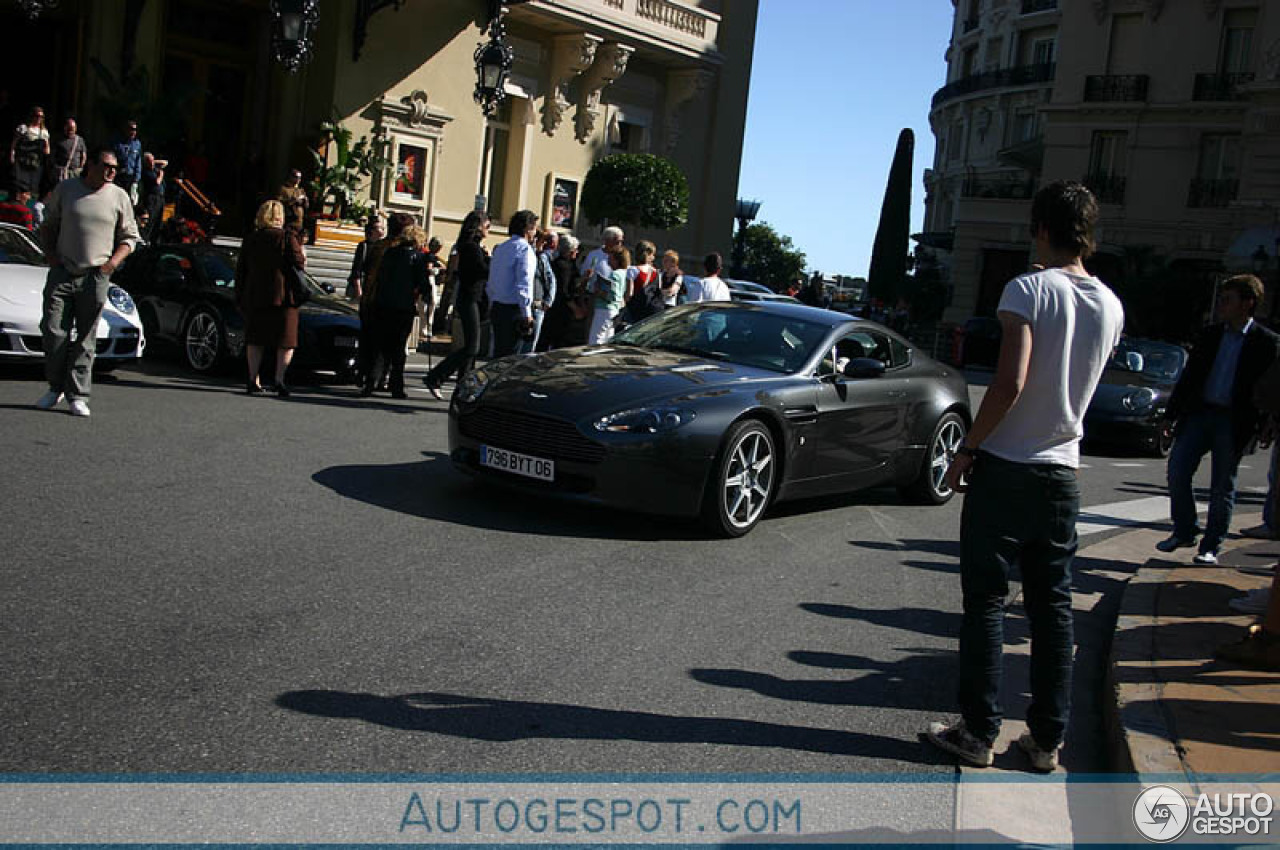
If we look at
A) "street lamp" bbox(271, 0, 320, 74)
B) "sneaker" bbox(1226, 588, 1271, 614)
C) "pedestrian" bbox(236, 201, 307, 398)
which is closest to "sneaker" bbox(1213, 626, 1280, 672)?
"sneaker" bbox(1226, 588, 1271, 614)

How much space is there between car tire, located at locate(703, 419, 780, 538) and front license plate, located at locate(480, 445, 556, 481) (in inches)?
A: 36.3

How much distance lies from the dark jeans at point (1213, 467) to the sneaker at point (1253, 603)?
4.54 ft

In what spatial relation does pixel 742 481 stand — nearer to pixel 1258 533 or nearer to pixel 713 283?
pixel 1258 533

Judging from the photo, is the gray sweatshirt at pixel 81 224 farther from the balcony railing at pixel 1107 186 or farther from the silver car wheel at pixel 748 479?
the balcony railing at pixel 1107 186

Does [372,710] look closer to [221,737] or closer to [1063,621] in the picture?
[221,737]

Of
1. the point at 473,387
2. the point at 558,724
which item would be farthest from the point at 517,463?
the point at 558,724

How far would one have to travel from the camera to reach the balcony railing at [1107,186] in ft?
143

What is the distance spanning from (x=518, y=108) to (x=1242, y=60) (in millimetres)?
27227

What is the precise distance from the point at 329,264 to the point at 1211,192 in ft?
104

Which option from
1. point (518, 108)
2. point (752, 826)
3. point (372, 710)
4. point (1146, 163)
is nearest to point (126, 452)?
point (372, 710)

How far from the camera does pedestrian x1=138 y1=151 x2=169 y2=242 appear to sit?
18531 mm

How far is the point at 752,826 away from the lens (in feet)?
12.3

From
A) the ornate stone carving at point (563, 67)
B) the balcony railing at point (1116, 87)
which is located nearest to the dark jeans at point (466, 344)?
the ornate stone carving at point (563, 67)

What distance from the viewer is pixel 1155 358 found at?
17703 millimetres
